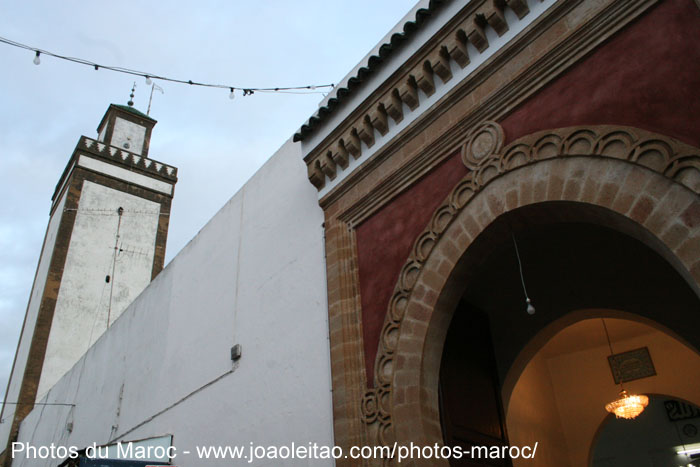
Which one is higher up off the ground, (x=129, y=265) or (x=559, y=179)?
(x=129, y=265)

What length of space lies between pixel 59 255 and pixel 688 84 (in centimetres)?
1473

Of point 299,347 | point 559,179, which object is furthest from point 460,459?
point 559,179

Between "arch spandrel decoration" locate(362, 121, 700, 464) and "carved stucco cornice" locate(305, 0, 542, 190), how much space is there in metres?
0.59

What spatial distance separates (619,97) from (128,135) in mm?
17496

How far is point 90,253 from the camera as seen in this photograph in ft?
51.0

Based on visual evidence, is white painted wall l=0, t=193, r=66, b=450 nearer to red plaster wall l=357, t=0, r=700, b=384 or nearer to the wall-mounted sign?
the wall-mounted sign

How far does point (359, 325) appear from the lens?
4590 millimetres

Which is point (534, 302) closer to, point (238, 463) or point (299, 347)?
point (299, 347)

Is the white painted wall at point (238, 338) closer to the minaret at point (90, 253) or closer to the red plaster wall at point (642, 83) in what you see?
the red plaster wall at point (642, 83)

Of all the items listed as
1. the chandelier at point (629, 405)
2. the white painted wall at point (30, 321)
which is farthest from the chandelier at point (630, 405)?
A: the white painted wall at point (30, 321)

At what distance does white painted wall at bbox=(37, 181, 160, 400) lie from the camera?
46.6 feet

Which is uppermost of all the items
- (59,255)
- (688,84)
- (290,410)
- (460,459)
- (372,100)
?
(59,255)

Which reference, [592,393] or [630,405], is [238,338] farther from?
[592,393]

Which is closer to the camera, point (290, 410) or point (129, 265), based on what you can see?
point (290, 410)
